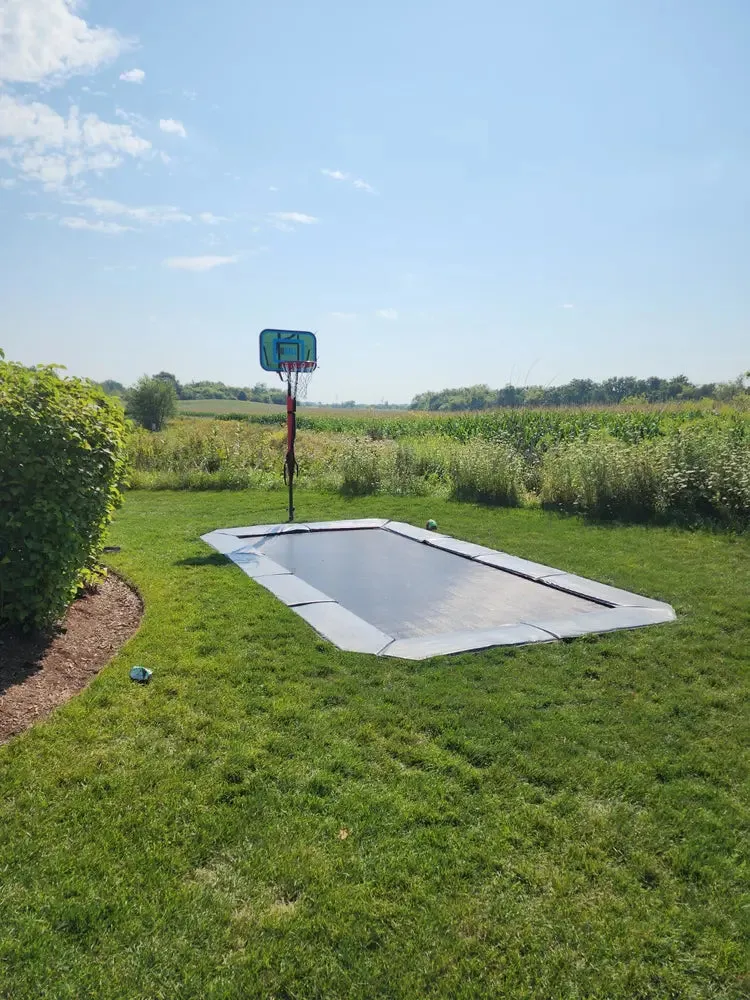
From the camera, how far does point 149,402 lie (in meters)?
40.7

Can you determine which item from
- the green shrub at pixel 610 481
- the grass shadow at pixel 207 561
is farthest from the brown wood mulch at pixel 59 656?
the green shrub at pixel 610 481

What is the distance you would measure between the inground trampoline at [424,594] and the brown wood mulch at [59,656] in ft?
3.88

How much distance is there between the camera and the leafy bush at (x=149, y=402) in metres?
40.3

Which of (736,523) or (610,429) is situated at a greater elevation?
(610,429)

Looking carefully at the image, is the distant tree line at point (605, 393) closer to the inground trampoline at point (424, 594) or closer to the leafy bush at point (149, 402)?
the inground trampoline at point (424, 594)

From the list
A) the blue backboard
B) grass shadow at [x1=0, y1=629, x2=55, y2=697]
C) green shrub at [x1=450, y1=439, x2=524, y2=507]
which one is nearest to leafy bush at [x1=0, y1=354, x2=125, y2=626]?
grass shadow at [x1=0, y1=629, x2=55, y2=697]

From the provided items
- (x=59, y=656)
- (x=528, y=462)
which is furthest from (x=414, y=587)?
(x=528, y=462)

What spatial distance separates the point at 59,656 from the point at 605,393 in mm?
23641

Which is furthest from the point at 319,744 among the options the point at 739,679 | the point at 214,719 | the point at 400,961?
the point at 739,679

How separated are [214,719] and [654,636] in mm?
2742

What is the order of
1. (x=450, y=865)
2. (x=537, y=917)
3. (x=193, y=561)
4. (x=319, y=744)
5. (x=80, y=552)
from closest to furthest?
1. (x=537, y=917)
2. (x=450, y=865)
3. (x=319, y=744)
4. (x=80, y=552)
5. (x=193, y=561)

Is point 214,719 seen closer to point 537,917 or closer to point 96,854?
point 96,854

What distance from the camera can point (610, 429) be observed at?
37.1 ft

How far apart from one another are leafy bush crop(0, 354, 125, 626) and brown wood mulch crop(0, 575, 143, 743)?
172 millimetres
